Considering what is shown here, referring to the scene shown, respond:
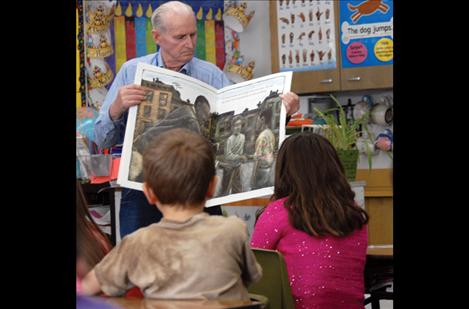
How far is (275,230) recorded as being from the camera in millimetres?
1912

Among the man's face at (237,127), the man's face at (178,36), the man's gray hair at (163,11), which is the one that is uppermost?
the man's gray hair at (163,11)

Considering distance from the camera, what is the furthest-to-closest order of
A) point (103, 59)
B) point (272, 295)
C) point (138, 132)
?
point (103, 59) < point (272, 295) < point (138, 132)

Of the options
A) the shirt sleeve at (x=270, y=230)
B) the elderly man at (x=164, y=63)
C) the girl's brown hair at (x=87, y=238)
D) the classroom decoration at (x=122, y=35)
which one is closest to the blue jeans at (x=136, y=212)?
the elderly man at (x=164, y=63)

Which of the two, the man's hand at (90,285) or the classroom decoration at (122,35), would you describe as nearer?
the man's hand at (90,285)

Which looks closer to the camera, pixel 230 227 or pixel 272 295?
pixel 230 227

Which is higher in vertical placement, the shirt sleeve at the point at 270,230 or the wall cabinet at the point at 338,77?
the wall cabinet at the point at 338,77

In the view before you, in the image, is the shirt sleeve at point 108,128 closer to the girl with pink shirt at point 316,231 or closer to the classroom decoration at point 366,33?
the girl with pink shirt at point 316,231

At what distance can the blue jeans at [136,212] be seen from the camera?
6.17 feet

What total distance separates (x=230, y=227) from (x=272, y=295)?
0.58m

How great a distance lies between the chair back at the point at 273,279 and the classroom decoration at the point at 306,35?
3.49 metres

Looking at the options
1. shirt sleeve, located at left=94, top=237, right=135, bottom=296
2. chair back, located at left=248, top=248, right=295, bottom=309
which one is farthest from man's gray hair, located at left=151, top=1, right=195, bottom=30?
shirt sleeve, located at left=94, top=237, right=135, bottom=296
